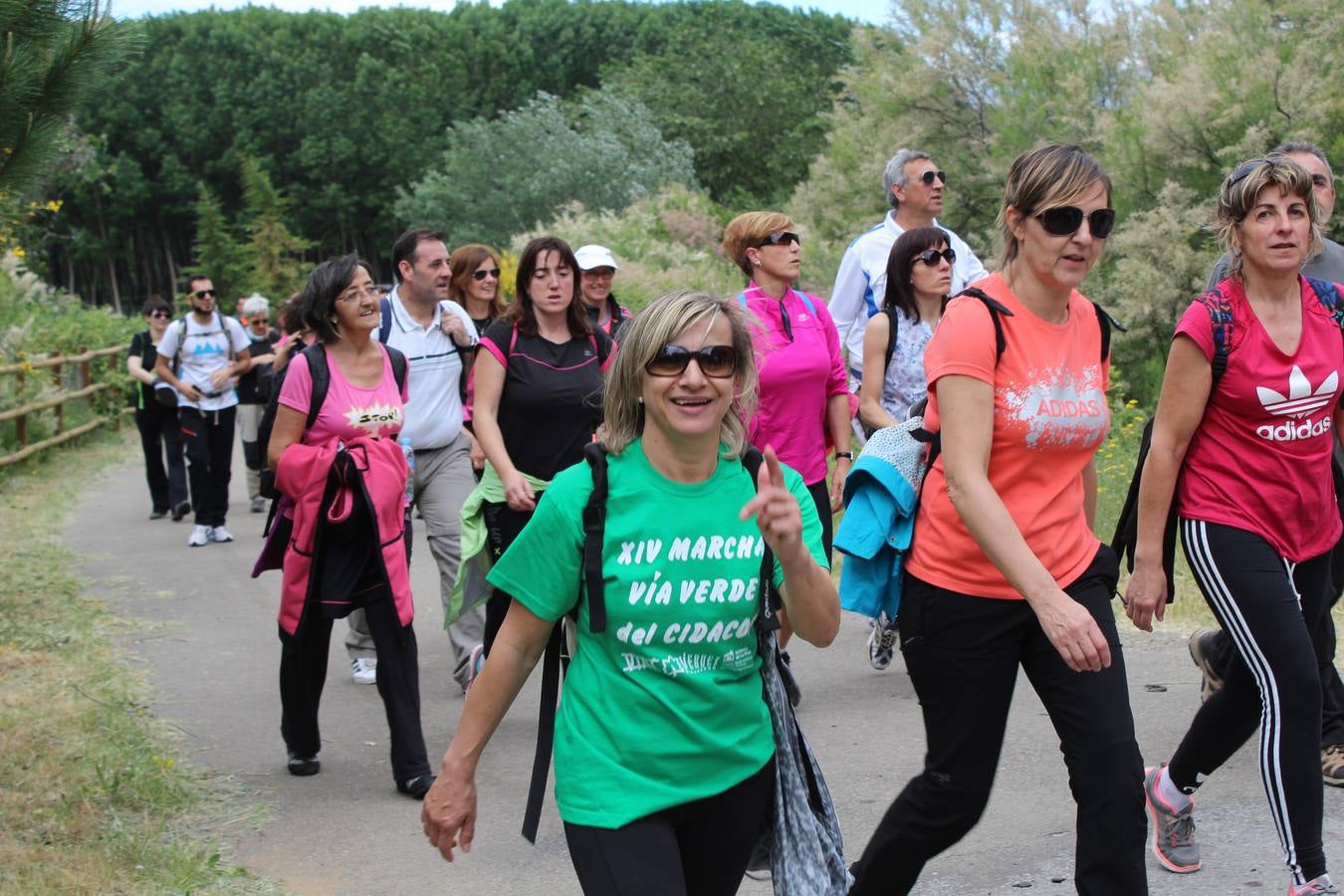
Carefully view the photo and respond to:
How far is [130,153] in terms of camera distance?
92.6m

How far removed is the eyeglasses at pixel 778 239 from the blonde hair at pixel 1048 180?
2689 mm

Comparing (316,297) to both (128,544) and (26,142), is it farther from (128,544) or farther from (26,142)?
(128,544)

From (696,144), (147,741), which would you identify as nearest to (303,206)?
(696,144)

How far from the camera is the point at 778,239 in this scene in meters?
6.40

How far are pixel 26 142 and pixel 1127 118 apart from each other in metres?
14.0

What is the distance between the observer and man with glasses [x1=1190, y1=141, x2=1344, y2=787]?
4750 millimetres

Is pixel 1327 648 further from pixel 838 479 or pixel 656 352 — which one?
pixel 656 352

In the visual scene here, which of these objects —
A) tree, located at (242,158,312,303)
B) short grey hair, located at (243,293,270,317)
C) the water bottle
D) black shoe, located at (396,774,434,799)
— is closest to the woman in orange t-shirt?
black shoe, located at (396,774,434,799)

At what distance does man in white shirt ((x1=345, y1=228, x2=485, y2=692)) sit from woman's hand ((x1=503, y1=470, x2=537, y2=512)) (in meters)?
1.05

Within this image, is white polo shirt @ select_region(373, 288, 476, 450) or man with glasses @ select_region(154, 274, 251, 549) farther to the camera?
man with glasses @ select_region(154, 274, 251, 549)

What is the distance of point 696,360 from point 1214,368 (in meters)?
1.72

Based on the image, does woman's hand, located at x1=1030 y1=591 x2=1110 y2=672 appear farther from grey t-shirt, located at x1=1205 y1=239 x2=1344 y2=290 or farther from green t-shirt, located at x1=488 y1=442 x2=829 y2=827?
grey t-shirt, located at x1=1205 y1=239 x2=1344 y2=290

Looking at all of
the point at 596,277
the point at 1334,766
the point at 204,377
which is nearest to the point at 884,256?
the point at 596,277

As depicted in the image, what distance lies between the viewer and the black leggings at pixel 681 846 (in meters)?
2.84
